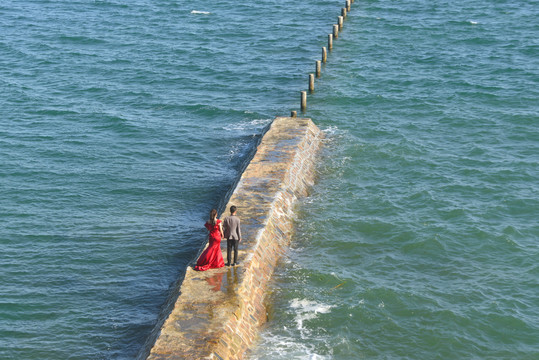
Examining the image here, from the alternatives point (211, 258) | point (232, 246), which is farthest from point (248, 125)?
point (211, 258)

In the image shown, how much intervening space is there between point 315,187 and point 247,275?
32.2 feet

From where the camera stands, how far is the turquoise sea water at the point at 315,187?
22.6 m

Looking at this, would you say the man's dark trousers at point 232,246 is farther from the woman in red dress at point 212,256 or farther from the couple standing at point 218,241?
the woman in red dress at point 212,256

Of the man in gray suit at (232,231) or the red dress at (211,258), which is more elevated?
the man in gray suit at (232,231)

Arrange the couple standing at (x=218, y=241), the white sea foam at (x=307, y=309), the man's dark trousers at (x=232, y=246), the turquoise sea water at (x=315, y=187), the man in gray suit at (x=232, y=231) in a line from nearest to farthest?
the couple standing at (x=218, y=241), the man in gray suit at (x=232, y=231), the white sea foam at (x=307, y=309), the man's dark trousers at (x=232, y=246), the turquoise sea water at (x=315, y=187)

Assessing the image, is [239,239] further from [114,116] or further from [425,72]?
[425,72]

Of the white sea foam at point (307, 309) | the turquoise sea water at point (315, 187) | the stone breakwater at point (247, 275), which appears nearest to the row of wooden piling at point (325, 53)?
the turquoise sea water at point (315, 187)

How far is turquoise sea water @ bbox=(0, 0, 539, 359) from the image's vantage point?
2258cm

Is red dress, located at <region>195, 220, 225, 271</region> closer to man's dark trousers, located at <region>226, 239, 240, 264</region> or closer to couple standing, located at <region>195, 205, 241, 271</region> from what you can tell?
couple standing, located at <region>195, 205, 241, 271</region>

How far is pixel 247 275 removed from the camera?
22281mm

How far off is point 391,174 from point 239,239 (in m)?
12.9

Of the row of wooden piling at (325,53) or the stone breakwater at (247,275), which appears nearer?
the stone breakwater at (247,275)

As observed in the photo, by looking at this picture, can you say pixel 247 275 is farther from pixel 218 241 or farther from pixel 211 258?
pixel 218 241

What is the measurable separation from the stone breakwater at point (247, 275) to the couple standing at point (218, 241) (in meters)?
0.29
